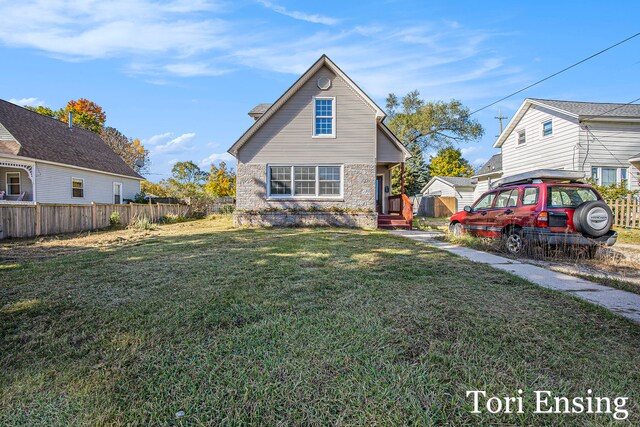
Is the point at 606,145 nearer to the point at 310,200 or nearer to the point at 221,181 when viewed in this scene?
the point at 310,200

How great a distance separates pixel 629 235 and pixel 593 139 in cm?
713

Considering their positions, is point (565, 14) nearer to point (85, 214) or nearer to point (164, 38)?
point (164, 38)

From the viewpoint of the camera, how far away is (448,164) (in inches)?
1529

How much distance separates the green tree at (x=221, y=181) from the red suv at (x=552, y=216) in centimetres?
2872

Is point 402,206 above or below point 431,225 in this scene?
above

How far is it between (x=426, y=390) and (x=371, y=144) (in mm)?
12797

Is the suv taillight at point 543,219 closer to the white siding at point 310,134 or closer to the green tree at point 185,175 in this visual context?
the white siding at point 310,134

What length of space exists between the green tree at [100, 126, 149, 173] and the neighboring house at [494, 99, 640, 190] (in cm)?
3735

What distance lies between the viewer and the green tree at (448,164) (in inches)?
1521

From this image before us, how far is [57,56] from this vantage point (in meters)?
12.5

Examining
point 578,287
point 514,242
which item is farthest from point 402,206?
point 578,287

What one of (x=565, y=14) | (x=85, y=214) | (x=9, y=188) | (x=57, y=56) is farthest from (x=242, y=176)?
(x=565, y=14)

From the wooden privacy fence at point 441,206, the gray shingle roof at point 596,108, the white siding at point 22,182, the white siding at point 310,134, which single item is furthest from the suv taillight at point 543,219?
the white siding at point 22,182

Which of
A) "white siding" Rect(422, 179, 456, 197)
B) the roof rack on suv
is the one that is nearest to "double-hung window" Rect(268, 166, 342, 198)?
the roof rack on suv
